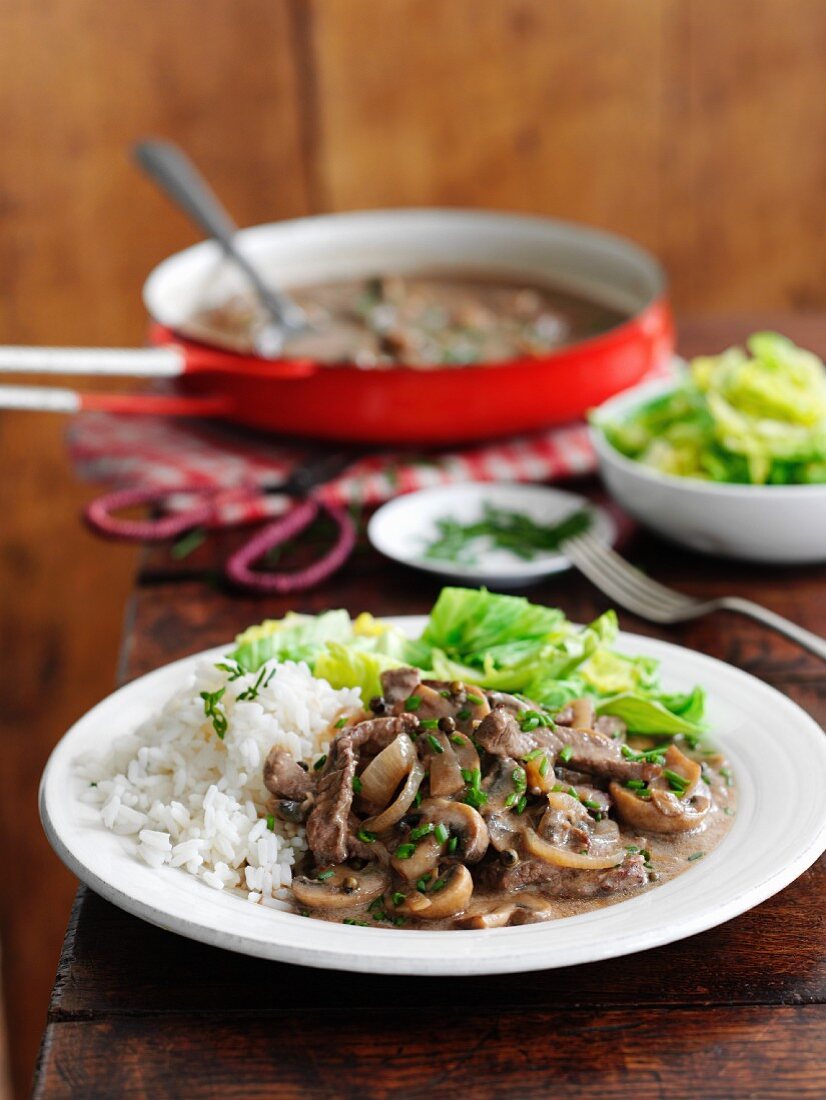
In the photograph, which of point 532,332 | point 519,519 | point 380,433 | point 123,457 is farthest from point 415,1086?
point 532,332

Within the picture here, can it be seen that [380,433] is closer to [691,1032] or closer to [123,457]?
[123,457]

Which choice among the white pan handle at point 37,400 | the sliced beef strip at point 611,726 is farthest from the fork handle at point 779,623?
the white pan handle at point 37,400

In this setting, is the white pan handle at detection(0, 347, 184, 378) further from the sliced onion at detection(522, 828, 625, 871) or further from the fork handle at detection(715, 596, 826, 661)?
the sliced onion at detection(522, 828, 625, 871)

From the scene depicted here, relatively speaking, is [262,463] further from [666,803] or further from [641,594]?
[666,803]

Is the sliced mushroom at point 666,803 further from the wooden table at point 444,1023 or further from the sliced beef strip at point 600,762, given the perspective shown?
the wooden table at point 444,1023

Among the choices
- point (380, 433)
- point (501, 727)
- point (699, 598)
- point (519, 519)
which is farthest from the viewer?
point (380, 433)

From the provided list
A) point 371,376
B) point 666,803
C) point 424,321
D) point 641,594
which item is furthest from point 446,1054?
point 424,321

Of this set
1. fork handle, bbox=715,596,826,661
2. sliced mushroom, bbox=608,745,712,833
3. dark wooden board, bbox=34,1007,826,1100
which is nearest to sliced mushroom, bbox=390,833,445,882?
dark wooden board, bbox=34,1007,826,1100
